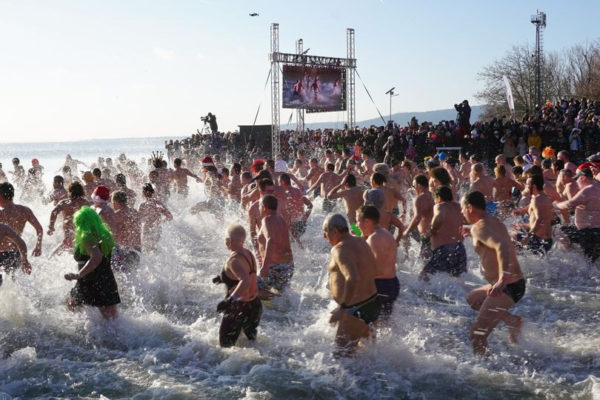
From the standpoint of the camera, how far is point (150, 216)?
29.5 ft

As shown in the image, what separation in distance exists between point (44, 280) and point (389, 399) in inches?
237

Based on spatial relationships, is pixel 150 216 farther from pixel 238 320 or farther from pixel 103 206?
pixel 238 320

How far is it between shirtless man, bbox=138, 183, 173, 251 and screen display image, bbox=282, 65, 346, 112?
1821 cm

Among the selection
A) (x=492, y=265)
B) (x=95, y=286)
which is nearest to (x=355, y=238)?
(x=492, y=265)

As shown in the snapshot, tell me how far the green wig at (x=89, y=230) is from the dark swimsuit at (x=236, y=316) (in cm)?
144

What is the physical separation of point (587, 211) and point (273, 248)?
14.9ft

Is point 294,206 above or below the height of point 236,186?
below

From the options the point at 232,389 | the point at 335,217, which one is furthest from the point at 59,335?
the point at 335,217

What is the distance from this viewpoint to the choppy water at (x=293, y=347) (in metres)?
5.22

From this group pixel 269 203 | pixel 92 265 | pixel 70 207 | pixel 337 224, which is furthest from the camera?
pixel 70 207

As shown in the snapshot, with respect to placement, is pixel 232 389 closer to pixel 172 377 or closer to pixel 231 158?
pixel 172 377

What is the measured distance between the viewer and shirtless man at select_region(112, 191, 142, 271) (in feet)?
24.6

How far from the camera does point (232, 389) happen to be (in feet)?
17.3

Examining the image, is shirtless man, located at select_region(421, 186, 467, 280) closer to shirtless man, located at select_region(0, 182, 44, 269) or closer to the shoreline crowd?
the shoreline crowd
